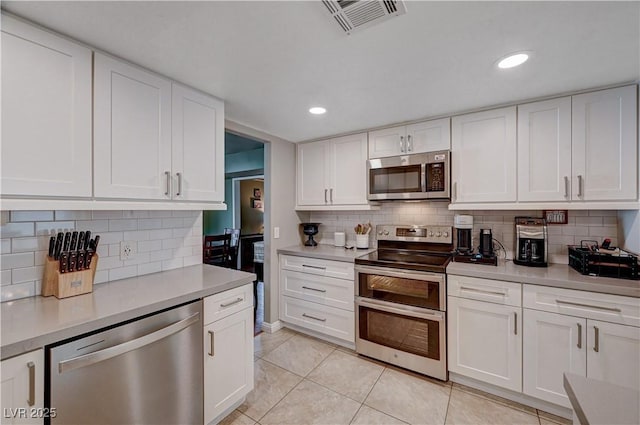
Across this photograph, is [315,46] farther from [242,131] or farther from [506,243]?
[506,243]

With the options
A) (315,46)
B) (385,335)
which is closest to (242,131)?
(315,46)

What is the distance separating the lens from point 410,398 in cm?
199

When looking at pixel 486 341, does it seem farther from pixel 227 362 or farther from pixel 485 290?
pixel 227 362

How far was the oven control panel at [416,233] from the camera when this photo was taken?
2682 mm

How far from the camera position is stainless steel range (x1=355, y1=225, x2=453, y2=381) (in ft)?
7.06

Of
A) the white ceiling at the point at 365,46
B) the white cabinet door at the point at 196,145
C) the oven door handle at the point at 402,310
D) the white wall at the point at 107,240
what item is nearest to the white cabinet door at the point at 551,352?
the oven door handle at the point at 402,310

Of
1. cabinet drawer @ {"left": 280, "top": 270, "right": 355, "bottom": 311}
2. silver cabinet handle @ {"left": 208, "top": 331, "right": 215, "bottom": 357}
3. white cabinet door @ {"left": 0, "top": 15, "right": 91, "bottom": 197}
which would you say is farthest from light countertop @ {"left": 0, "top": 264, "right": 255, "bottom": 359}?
cabinet drawer @ {"left": 280, "top": 270, "right": 355, "bottom": 311}

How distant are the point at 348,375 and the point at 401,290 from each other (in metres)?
0.86

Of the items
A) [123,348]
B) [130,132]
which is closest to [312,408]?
[123,348]

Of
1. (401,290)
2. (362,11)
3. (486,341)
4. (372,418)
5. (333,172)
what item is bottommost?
(372,418)

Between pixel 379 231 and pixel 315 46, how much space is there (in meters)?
2.08

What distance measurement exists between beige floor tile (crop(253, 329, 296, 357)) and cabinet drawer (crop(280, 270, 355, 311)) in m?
0.44

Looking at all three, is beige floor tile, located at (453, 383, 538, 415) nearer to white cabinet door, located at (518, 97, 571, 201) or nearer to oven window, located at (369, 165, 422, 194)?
white cabinet door, located at (518, 97, 571, 201)

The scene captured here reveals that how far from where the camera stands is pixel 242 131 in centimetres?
270
